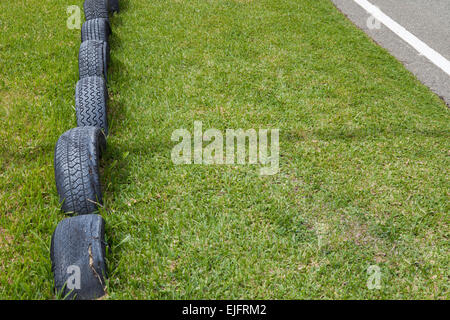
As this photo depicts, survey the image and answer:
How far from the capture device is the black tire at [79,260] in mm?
1982

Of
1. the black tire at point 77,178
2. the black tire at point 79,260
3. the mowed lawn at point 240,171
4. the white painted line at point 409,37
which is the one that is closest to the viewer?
the black tire at point 79,260

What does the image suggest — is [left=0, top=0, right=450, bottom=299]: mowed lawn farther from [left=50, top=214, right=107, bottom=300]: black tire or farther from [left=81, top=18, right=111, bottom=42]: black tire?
[left=81, top=18, right=111, bottom=42]: black tire

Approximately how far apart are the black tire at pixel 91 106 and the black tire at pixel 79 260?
122cm

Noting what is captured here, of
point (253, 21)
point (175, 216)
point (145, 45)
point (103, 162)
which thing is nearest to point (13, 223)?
point (103, 162)

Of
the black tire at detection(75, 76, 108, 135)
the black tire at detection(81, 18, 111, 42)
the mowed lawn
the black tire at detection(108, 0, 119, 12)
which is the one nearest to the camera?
the mowed lawn

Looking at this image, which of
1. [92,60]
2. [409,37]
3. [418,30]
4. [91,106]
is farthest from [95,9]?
[418,30]

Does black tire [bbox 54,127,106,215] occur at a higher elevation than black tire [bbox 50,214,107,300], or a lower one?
higher

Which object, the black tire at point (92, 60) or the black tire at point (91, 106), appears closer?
the black tire at point (91, 106)

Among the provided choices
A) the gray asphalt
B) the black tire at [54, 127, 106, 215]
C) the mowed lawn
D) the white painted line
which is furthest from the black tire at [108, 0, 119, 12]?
the white painted line

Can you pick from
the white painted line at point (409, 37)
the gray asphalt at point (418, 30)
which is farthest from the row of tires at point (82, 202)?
the white painted line at point (409, 37)

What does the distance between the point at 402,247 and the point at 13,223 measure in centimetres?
254

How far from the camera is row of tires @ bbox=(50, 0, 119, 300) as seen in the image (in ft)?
6.55

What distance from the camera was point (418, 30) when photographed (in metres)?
5.82

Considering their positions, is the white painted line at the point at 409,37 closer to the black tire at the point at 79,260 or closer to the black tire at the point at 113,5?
the black tire at the point at 113,5
